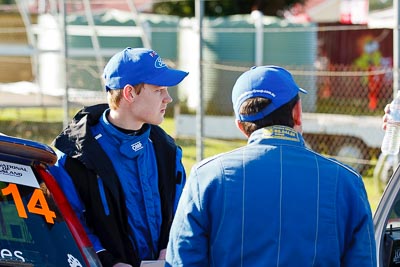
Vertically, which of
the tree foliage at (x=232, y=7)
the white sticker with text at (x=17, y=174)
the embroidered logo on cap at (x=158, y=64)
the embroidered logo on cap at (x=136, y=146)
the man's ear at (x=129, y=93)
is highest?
the embroidered logo on cap at (x=158, y=64)

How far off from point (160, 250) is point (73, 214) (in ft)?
1.62

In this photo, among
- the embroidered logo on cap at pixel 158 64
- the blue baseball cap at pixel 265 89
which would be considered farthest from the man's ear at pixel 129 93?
the blue baseball cap at pixel 265 89

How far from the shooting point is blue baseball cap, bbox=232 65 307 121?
9.77 ft

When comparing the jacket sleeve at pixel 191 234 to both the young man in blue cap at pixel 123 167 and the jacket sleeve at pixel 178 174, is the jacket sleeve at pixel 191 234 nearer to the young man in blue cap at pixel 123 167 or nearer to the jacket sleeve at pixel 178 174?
the young man in blue cap at pixel 123 167

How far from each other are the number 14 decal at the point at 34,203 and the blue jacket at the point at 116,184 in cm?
33

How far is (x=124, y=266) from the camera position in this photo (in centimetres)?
372

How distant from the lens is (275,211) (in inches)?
115

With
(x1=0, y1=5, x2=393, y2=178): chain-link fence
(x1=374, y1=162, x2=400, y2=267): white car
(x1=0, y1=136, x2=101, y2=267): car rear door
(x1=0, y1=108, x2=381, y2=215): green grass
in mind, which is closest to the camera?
(x1=0, y1=136, x2=101, y2=267): car rear door

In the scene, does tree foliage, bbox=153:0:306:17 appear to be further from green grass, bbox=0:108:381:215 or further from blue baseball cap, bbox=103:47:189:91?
blue baseball cap, bbox=103:47:189:91

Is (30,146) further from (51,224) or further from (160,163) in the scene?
(160,163)

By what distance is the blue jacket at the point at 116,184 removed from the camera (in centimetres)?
375

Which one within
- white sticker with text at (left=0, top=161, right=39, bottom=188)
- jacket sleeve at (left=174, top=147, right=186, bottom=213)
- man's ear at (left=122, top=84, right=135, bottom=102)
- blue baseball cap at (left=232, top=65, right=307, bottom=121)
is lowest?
jacket sleeve at (left=174, top=147, right=186, bottom=213)

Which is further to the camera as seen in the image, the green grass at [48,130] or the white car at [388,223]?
the green grass at [48,130]

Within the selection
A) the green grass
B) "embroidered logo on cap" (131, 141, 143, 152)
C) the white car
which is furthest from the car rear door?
the green grass
